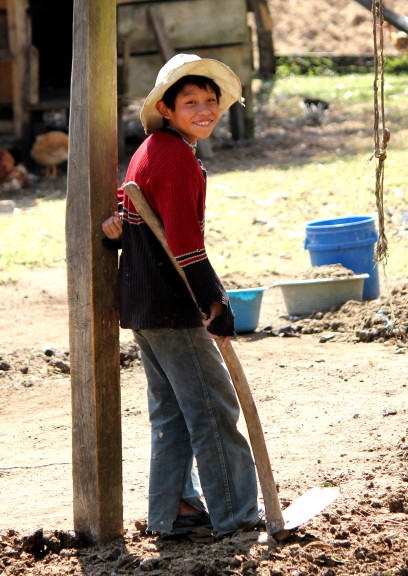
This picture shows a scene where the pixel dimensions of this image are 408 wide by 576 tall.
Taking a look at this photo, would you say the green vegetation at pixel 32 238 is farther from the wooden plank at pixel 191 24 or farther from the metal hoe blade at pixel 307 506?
the metal hoe blade at pixel 307 506

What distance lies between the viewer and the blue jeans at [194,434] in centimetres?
328

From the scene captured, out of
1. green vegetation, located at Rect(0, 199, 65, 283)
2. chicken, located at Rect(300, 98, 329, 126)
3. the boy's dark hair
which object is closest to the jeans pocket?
the boy's dark hair

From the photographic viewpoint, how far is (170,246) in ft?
10.0

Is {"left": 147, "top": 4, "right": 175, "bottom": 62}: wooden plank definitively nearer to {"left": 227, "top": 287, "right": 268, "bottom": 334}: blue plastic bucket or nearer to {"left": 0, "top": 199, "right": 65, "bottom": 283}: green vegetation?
{"left": 0, "top": 199, "right": 65, "bottom": 283}: green vegetation

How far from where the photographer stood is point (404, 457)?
4090mm

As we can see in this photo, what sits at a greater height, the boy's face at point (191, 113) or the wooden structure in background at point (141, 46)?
the wooden structure in background at point (141, 46)

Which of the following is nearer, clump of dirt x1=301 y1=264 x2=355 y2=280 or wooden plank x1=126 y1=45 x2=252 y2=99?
clump of dirt x1=301 y1=264 x2=355 y2=280

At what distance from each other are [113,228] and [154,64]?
1004cm

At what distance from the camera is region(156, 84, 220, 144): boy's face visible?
3211 millimetres

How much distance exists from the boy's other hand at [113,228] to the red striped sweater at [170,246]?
33 mm

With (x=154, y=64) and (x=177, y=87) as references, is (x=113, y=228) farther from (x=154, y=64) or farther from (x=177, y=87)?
(x=154, y=64)

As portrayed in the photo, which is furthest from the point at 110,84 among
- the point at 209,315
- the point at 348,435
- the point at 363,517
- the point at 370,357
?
the point at 370,357

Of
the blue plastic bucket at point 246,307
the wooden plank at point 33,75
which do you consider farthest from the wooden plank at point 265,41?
the blue plastic bucket at point 246,307

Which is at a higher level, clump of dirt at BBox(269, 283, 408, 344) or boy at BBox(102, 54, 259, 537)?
boy at BBox(102, 54, 259, 537)
